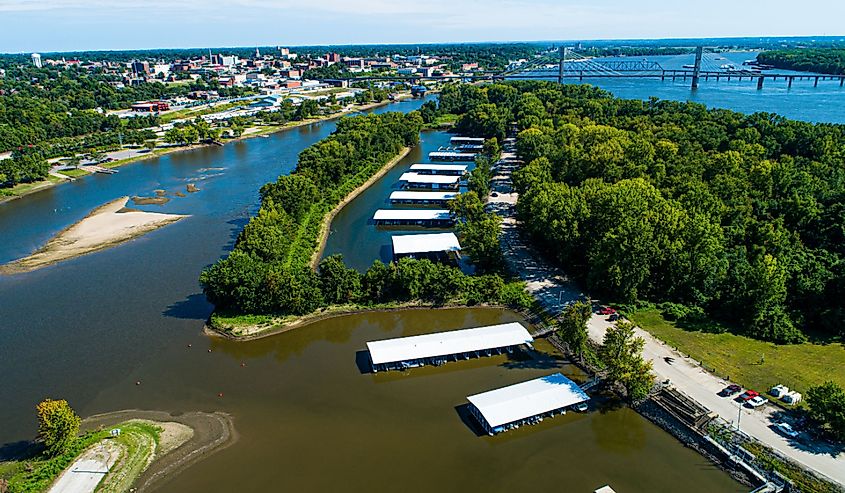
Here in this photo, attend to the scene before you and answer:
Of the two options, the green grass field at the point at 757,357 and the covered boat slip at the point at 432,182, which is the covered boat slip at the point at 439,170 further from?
the green grass field at the point at 757,357

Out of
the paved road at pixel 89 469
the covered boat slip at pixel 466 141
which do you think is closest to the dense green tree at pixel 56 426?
the paved road at pixel 89 469

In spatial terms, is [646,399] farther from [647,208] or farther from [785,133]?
[785,133]

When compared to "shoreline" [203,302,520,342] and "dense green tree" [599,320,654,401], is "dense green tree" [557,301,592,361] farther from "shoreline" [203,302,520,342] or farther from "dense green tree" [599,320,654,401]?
"shoreline" [203,302,520,342]

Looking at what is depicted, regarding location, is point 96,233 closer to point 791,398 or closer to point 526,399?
point 526,399

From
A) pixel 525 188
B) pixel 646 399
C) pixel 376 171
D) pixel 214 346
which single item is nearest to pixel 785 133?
pixel 525 188

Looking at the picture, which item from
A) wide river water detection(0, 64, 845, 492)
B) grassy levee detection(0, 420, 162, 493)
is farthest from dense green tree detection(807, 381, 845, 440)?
grassy levee detection(0, 420, 162, 493)

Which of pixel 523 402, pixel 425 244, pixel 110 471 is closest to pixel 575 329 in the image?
pixel 523 402
